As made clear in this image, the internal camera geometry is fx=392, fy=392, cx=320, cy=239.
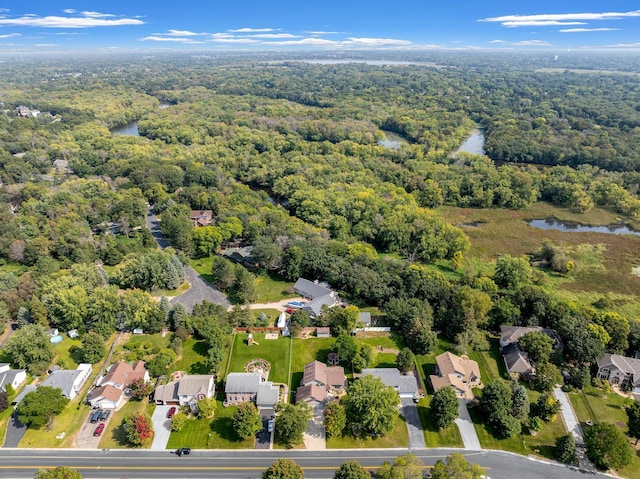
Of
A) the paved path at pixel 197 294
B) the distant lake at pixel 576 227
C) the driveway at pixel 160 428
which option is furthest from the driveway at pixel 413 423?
the distant lake at pixel 576 227

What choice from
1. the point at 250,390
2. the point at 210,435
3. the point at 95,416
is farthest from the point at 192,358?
the point at 210,435

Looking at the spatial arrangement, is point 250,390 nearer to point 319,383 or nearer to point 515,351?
point 319,383

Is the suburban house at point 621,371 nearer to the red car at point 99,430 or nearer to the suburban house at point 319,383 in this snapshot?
the suburban house at point 319,383

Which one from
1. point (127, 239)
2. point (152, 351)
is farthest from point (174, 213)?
point (152, 351)

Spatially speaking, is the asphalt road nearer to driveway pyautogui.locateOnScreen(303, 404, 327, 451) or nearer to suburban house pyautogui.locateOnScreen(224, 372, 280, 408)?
driveway pyautogui.locateOnScreen(303, 404, 327, 451)

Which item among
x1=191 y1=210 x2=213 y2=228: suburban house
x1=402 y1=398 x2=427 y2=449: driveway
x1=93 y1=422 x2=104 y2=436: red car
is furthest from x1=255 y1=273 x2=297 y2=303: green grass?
x1=93 y1=422 x2=104 y2=436: red car
